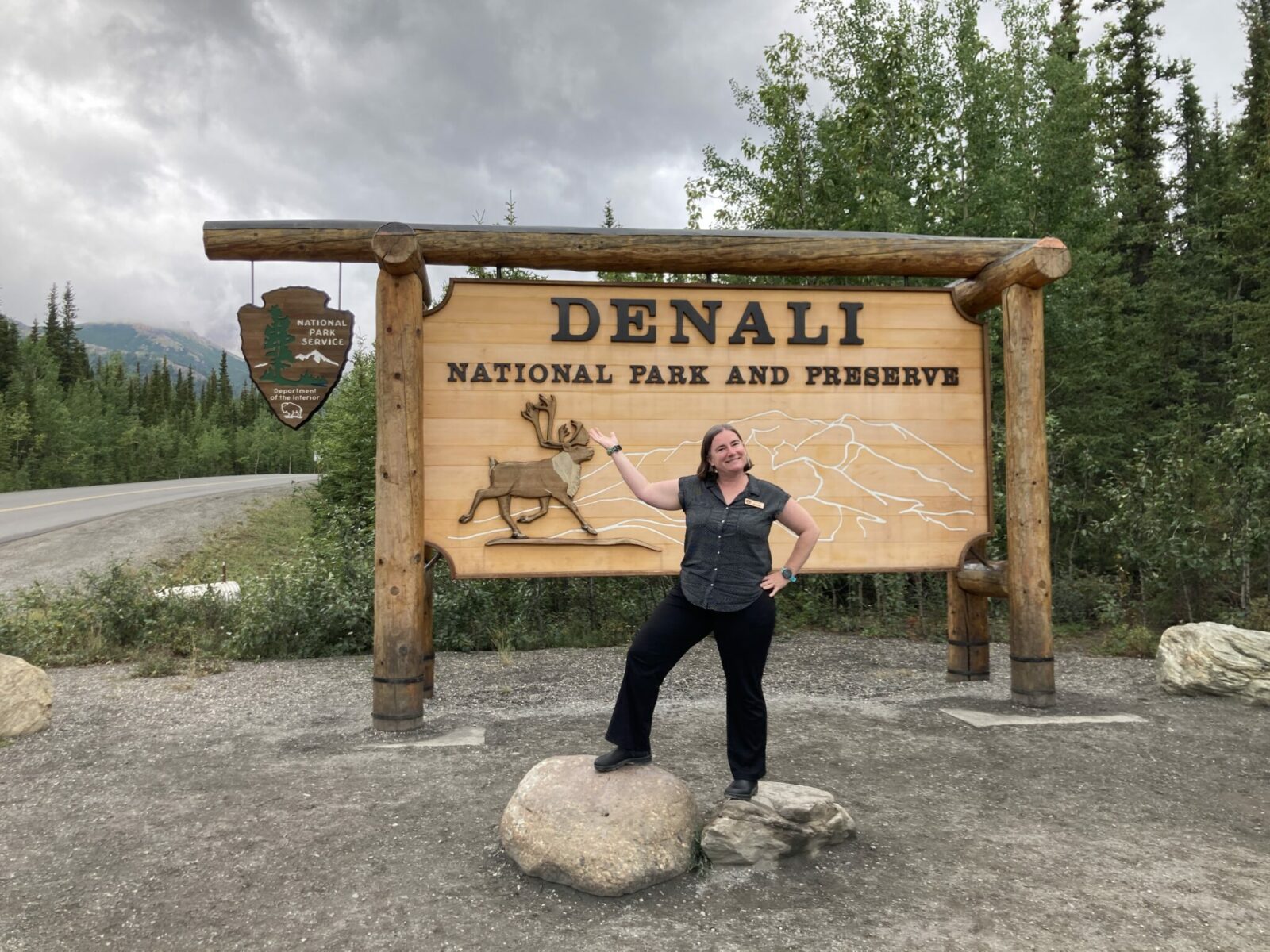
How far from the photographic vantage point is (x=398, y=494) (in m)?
5.61

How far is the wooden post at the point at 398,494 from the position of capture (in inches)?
216

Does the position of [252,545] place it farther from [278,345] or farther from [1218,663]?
[1218,663]

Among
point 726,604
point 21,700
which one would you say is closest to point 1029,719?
point 726,604

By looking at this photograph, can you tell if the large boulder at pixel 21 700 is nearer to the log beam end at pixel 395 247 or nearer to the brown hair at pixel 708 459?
the log beam end at pixel 395 247

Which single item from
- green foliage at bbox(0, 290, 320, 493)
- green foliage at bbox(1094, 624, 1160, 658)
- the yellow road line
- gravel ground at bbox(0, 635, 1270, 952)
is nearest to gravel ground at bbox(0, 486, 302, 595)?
the yellow road line

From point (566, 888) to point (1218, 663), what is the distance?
556cm

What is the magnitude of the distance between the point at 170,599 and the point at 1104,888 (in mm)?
8459

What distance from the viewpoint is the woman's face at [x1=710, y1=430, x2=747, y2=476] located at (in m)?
3.64

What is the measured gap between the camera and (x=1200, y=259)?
21891 millimetres

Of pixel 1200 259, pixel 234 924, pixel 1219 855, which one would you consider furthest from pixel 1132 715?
pixel 1200 259

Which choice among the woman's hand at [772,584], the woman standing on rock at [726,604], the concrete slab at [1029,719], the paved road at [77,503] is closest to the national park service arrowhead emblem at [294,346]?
the woman standing on rock at [726,604]

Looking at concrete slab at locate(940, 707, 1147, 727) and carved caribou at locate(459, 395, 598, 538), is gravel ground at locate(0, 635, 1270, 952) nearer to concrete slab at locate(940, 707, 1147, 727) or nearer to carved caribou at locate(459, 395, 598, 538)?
concrete slab at locate(940, 707, 1147, 727)

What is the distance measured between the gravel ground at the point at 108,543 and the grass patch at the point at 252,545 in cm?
33

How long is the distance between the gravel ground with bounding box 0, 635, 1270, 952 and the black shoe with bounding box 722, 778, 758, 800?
12.4 inches
